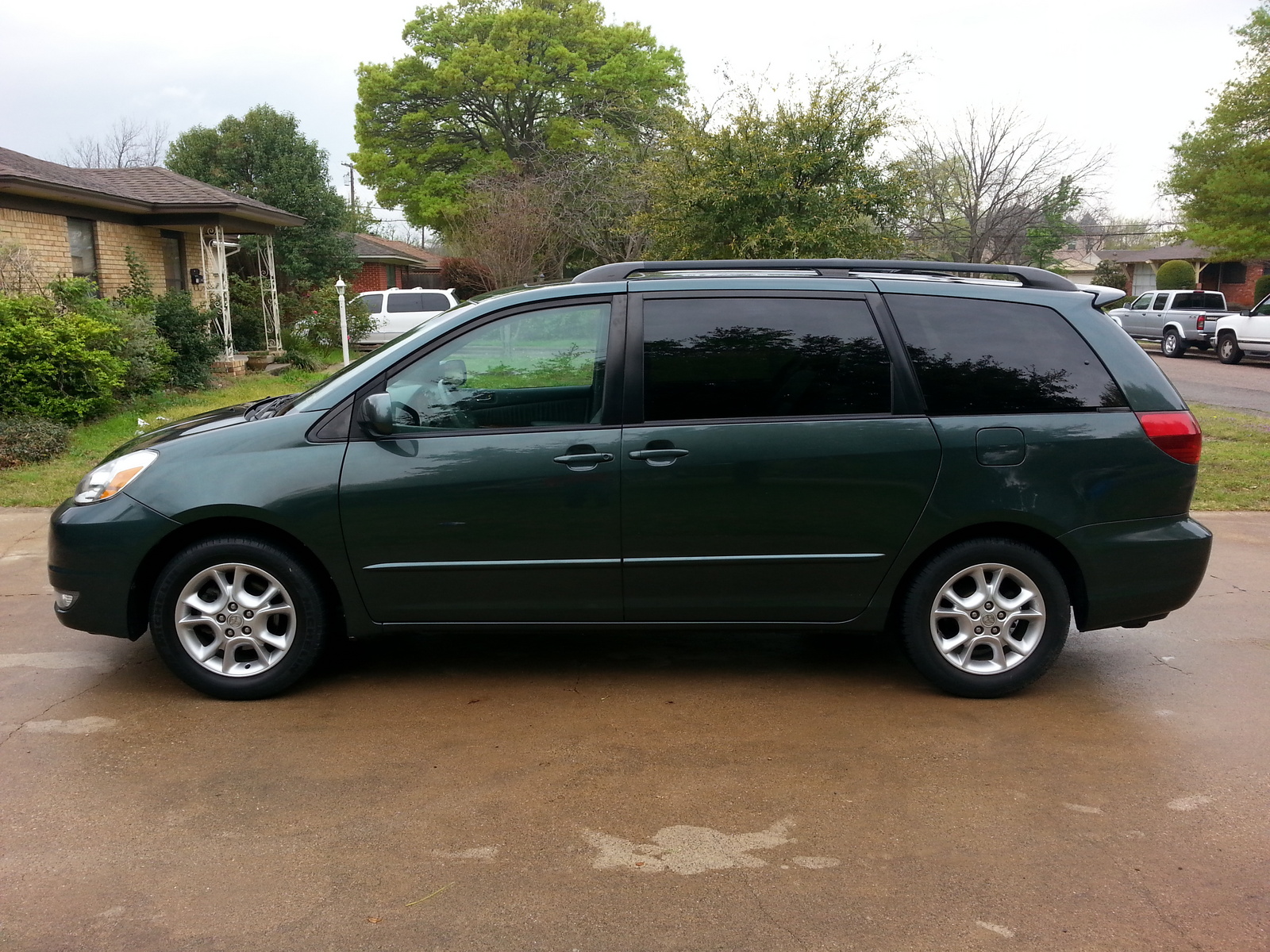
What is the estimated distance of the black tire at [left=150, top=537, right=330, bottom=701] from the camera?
4273mm

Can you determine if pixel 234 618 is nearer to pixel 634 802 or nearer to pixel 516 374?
pixel 516 374

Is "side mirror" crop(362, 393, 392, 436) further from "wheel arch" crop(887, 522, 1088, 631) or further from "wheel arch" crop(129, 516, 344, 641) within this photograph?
"wheel arch" crop(887, 522, 1088, 631)

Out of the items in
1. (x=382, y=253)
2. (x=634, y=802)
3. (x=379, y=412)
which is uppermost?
(x=382, y=253)

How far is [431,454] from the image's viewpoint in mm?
4273

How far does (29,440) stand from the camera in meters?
10.5

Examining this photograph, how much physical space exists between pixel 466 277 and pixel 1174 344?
71.4 ft

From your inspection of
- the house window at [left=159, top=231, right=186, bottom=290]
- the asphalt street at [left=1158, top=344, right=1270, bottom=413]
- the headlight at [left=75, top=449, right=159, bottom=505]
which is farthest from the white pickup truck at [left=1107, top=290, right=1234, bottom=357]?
the headlight at [left=75, top=449, right=159, bottom=505]

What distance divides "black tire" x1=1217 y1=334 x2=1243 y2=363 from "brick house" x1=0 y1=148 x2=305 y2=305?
70.6 feet

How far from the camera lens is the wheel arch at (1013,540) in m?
4.40

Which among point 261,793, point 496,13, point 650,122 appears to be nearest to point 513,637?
point 261,793

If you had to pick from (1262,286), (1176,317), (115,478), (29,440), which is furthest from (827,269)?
(1262,286)

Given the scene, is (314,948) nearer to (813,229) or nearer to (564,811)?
(564,811)

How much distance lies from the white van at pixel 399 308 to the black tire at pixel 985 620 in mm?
22356

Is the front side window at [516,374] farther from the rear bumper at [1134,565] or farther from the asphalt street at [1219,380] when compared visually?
the asphalt street at [1219,380]
